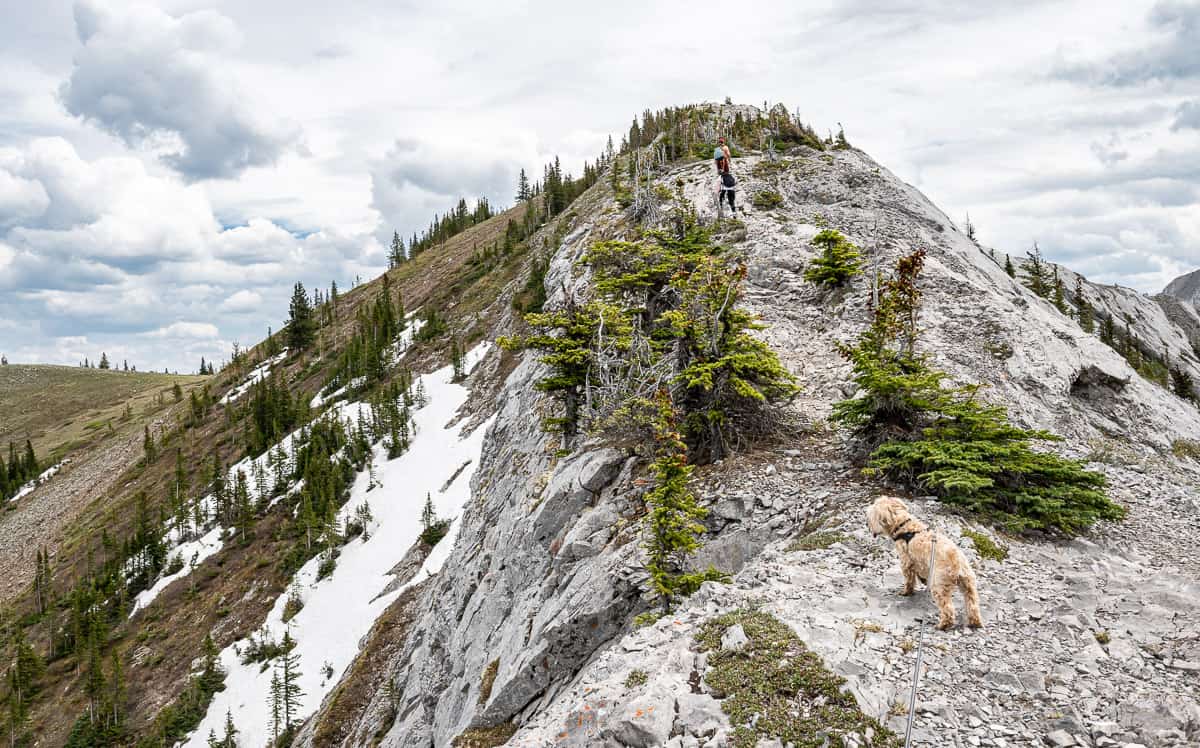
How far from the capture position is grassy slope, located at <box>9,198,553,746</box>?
2079 inches

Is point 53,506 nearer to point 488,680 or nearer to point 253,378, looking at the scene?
point 253,378

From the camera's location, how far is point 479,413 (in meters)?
57.0

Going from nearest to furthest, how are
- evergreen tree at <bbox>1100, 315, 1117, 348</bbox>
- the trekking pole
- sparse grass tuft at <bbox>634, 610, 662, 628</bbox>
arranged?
the trekking pole, sparse grass tuft at <bbox>634, 610, 662, 628</bbox>, evergreen tree at <bbox>1100, 315, 1117, 348</bbox>

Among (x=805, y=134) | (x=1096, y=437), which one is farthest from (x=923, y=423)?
(x=805, y=134)

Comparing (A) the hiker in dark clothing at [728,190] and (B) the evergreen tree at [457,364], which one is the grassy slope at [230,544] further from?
(A) the hiker in dark clothing at [728,190]

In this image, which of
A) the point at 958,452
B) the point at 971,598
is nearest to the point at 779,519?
the point at 958,452

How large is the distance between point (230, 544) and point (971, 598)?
75.3 m

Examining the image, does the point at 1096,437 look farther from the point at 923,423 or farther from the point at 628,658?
the point at 628,658

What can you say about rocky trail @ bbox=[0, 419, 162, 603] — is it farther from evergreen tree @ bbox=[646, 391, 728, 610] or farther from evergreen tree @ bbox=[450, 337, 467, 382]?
evergreen tree @ bbox=[646, 391, 728, 610]

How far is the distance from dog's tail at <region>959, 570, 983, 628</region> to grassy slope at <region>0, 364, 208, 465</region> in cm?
17480

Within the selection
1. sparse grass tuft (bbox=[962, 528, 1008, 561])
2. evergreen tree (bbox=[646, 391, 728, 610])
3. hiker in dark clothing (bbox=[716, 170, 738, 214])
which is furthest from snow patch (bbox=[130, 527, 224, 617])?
sparse grass tuft (bbox=[962, 528, 1008, 561])

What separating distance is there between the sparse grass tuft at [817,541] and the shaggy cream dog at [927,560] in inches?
45.9

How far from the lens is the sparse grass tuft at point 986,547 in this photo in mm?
8102

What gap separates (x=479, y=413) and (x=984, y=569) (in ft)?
171
